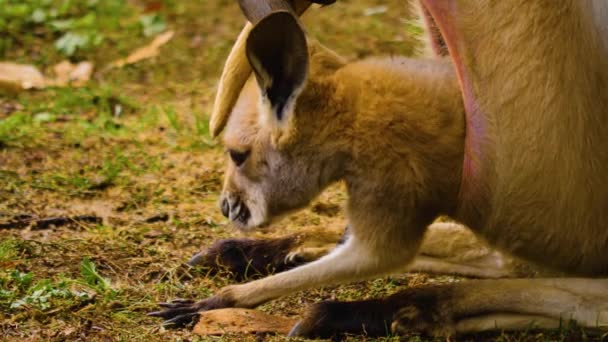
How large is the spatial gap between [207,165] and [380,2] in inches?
104

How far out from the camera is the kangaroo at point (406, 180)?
135 inches

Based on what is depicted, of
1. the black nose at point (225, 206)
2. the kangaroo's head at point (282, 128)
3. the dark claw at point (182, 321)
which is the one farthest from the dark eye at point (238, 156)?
the dark claw at point (182, 321)

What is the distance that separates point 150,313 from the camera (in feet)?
12.0

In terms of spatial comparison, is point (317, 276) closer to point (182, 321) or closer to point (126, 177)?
point (182, 321)

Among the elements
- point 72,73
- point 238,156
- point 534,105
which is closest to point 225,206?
point 238,156

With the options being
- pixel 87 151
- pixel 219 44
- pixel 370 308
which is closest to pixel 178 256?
pixel 370 308

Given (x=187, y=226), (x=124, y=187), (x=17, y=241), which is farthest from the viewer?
(x=124, y=187)

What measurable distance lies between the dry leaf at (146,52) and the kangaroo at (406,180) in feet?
9.59

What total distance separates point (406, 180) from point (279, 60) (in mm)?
539

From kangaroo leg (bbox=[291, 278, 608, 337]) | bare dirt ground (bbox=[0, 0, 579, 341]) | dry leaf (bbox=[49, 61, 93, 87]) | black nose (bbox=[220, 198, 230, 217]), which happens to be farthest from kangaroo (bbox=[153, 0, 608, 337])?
dry leaf (bbox=[49, 61, 93, 87])

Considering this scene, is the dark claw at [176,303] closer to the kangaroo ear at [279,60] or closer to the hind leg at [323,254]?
the hind leg at [323,254]

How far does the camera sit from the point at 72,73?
6.26m

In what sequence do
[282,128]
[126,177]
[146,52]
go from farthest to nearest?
[146,52], [126,177], [282,128]

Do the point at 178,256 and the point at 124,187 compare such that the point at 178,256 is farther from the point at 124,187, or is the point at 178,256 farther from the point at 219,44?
the point at 219,44
